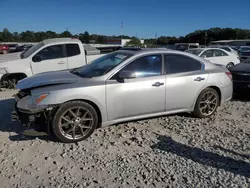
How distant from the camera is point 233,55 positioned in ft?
47.0

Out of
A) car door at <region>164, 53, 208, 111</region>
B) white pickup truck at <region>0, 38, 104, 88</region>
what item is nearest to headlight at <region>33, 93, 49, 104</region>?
car door at <region>164, 53, 208, 111</region>

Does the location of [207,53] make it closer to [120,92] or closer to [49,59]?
[49,59]

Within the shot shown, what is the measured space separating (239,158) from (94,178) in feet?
7.03

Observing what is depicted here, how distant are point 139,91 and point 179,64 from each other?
45.7 inches

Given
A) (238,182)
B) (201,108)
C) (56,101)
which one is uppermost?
(56,101)

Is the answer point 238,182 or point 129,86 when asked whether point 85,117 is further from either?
point 238,182

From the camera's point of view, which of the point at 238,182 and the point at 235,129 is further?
the point at 235,129

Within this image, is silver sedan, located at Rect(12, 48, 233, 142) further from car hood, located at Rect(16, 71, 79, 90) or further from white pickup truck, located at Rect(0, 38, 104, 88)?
white pickup truck, located at Rect(0, 38, 104, 88)

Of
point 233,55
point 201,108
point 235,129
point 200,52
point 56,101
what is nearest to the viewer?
point 56,101

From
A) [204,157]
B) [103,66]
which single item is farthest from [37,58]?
[204,157]

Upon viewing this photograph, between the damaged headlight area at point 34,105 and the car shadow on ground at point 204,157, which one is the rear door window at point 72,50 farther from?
the car shadow on ground at point 204,157

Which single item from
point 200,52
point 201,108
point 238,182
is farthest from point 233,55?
point 238,182

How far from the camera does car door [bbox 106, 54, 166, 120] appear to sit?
14.7ft

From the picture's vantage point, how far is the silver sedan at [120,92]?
4145mm
